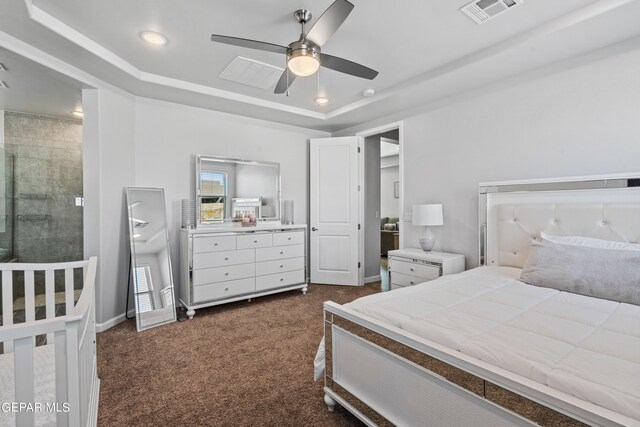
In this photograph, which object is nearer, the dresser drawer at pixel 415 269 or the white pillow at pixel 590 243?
the white pillow at pixel 590 243

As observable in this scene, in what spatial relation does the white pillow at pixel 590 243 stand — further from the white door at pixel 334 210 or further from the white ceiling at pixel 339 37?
the white door at pixel 334 210

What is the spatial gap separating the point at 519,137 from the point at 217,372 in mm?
3337

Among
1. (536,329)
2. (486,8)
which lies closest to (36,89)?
(486,8)

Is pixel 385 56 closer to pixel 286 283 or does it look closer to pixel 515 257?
pixel 515 257

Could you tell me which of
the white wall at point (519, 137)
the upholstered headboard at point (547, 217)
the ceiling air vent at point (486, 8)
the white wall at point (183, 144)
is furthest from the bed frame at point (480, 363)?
the white wall at point (183, 144)

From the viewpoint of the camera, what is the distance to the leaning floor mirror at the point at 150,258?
3188 mm

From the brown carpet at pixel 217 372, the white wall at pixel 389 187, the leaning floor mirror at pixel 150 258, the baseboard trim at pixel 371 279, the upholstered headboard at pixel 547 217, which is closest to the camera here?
the brown carpet at pixel 217 372

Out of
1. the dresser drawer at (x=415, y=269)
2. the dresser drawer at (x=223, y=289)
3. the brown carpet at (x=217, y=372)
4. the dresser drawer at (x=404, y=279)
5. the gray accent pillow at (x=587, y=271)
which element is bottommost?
the brown carpet at (x=217, y=372)

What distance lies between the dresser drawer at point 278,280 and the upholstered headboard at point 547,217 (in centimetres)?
227

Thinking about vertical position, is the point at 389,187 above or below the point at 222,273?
above

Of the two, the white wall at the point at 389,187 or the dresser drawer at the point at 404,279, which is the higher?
the white wall at the point at 389,187

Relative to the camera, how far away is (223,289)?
362 cm

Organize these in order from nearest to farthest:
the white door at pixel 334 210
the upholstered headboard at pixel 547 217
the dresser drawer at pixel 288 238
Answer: the upholstered headboard at pixel 547 217 → the dresser drawer at pixel 288 238 → the white door at pixel 334 210

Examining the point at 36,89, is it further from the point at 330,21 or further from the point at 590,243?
the point at 590,243
